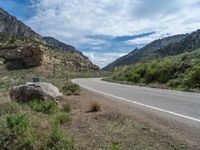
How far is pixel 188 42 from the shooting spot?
115188 millimetres

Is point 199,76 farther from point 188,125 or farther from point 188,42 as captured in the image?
point 188,42

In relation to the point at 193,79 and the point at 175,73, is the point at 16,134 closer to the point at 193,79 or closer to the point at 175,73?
the point at 193,79

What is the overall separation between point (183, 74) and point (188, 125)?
72.3 ft

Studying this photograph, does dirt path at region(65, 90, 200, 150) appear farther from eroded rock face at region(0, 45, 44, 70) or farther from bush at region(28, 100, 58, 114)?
eroded rock face at region(0, 45, 44, 70)

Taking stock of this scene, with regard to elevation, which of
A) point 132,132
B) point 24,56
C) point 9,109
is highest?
point 24,56

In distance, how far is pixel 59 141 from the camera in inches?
275

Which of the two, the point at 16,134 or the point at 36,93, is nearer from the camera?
the point at 16,134

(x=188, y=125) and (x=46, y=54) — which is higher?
(x=46, y=54)

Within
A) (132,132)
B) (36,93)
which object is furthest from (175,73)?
(132,132)

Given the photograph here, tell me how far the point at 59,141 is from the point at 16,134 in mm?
1555

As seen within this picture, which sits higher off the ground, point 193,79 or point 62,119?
point 193,79

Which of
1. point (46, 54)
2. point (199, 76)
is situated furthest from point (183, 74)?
point (46, 54)

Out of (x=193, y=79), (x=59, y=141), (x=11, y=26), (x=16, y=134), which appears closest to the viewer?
(x=59, y=141)

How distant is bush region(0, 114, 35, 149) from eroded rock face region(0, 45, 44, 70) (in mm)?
79846
